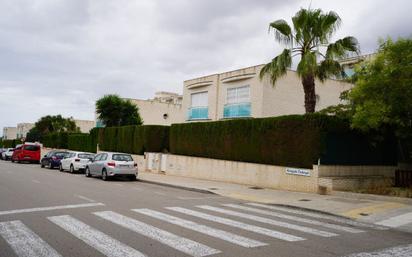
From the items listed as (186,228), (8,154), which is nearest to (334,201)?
(186,228)

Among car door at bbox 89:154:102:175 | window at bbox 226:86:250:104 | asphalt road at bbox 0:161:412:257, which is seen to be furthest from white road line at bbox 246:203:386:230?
window at bbox 226:86:250:104

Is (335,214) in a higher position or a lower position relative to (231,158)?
lower

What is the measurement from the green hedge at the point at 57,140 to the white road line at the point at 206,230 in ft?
140

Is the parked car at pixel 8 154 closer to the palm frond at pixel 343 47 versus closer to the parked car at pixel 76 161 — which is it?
the parked car at pixel 76 161

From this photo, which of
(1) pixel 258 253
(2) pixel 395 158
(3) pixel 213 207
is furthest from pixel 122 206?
(2) pixel 395 158

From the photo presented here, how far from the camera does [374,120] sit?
48.4 ft

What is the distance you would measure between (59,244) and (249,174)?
14.0 metres

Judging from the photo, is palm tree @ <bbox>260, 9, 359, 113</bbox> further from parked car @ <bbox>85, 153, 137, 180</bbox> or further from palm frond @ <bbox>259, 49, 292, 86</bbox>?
parked car @ <bbox>85, 153, 137, 180</bbox>

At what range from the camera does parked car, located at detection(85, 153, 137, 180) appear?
21328 millimetres

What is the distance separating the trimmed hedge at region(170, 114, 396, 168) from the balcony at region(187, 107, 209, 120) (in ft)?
27.0

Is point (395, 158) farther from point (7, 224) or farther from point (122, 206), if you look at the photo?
point (7, 224)

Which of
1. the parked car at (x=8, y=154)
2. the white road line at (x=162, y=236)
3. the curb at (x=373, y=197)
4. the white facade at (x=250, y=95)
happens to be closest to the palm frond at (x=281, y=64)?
the white facade at (x=250, y=95)

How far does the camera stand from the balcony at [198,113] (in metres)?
32.3

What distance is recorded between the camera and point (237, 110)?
2891cm
